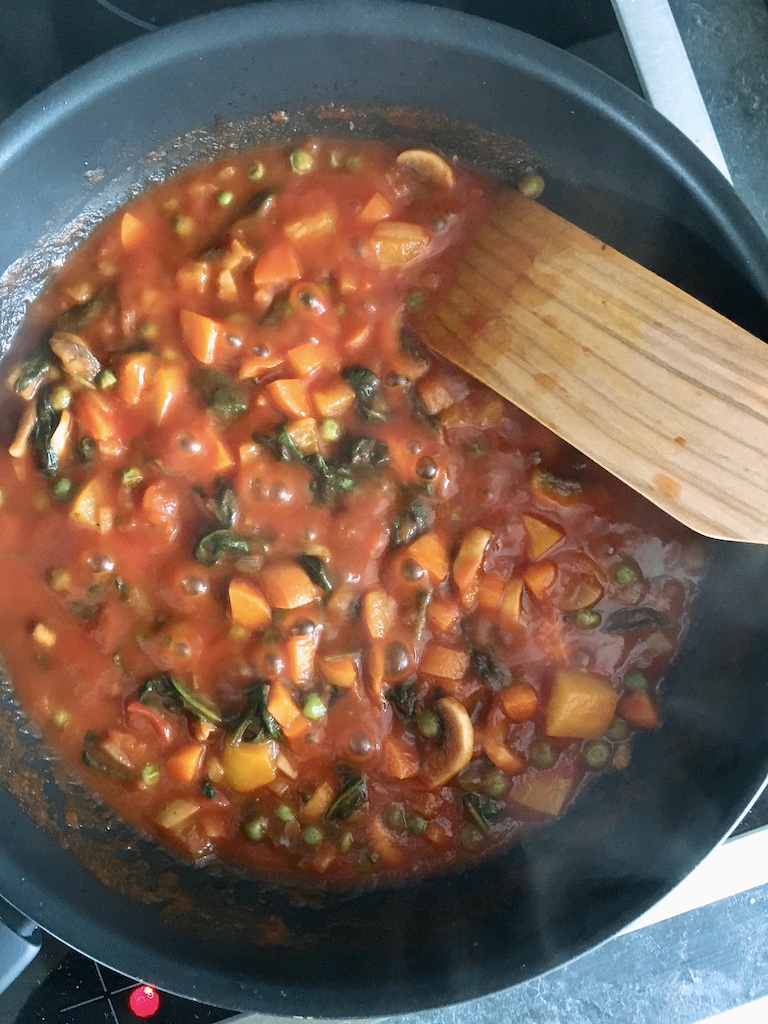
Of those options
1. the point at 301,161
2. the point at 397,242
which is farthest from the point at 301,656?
the point at 301,161

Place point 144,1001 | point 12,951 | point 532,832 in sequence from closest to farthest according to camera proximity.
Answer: point 12,951 → point 144,1001 → point 532,832

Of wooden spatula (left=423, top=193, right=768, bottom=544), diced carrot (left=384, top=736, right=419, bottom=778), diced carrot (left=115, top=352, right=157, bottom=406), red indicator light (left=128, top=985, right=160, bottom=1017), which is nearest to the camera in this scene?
wooden spatula (left=423, top=193, right=768, bottom=544)

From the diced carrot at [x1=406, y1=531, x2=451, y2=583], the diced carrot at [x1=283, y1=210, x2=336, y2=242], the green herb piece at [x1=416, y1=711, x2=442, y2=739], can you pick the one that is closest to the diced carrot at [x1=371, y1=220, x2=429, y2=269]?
the diced carrot at [x1=283, y1=210, x2=336, y2=242]

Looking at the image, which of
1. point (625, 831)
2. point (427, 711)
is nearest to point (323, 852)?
point (427, 711)

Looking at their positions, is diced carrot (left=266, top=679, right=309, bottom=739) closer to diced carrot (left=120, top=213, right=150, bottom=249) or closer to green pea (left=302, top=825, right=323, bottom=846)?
green pea (left=302, top=825, right=323, bottom=846)

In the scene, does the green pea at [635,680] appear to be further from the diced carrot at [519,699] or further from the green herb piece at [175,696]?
the green herb piece at [175,696]

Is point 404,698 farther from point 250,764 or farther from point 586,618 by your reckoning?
point 586,618
